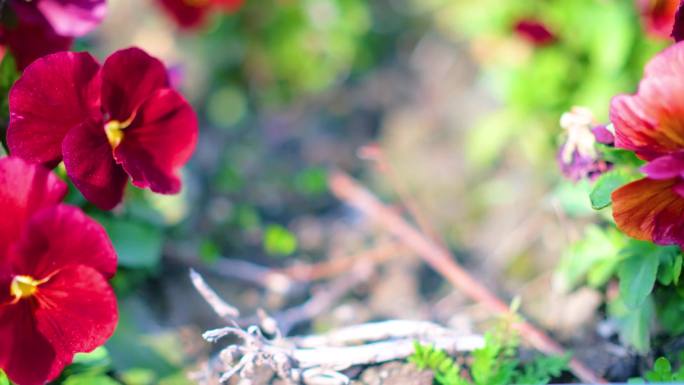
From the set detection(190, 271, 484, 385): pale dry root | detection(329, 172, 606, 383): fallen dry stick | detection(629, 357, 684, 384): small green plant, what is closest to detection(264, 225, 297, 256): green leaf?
detection(329, 172, 606, 383): fallen dry stick

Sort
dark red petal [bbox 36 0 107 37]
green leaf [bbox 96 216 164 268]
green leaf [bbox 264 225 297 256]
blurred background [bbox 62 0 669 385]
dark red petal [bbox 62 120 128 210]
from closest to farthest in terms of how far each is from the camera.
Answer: dark red petal [bbox 62 120 128 210], dark red petal [bbox 36 0 107 37], green leaf [bbox 96 216 164 268], blurred background [bbox 62 0 669 385], green leaf [bbox 264 225 297 256]

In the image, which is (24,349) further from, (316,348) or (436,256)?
(436,256)

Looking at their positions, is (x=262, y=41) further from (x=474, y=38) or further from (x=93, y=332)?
(x=93, y=332)

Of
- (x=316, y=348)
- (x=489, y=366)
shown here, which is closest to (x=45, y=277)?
(x=316, y=348)

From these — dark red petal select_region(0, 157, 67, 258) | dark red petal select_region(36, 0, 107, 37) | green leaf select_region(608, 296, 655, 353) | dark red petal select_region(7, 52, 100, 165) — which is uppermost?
dark red petal select_region(36, 0, 107, 37)

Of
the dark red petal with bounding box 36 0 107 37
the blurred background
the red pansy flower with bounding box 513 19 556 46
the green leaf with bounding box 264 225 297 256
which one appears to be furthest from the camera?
the red pansy flower with bounding box 513 19 556 46

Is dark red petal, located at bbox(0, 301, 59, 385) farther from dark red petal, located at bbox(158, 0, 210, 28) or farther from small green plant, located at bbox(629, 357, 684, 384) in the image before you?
dark red petal, located at bbox(158, 0, 210, 28)

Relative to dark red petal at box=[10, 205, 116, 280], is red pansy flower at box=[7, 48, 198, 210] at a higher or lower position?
higher

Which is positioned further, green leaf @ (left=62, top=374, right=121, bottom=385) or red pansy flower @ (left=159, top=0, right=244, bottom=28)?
red pansy flower @ (left=159, top=0, right=244, bottom=28)
